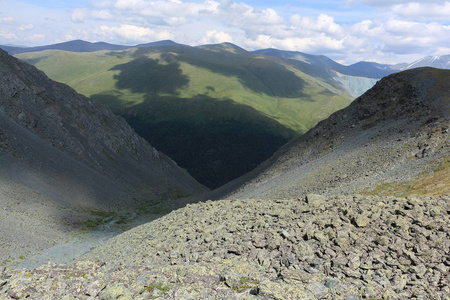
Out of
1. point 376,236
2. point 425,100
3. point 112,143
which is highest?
point 425,100

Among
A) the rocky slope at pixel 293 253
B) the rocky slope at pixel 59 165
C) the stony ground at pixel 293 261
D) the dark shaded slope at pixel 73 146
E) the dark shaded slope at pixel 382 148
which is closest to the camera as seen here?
the stony ground at pixel 293 261

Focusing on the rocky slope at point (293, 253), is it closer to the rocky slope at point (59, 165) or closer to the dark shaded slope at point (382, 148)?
the dark shaded slope at point (382, 148)

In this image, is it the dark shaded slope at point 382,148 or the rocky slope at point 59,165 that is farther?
the rocky slope at point 59,165

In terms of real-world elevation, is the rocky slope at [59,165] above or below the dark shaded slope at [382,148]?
below

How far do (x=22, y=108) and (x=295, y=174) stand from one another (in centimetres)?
9292

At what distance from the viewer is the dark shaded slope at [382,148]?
132 feet

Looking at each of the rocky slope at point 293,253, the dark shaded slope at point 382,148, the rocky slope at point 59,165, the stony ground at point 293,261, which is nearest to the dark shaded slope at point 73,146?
the rocky slope at point 59,165

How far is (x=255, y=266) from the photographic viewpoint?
2048cm

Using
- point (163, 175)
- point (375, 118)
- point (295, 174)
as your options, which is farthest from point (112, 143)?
point (375, 118)

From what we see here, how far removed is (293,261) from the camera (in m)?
20.4

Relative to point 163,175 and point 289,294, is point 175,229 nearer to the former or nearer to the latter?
point 289,294

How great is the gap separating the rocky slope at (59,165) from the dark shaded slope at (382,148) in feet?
146

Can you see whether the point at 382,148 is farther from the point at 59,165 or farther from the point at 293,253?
the point at 59,165

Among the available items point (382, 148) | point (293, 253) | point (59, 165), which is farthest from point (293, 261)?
point (59, 165)
